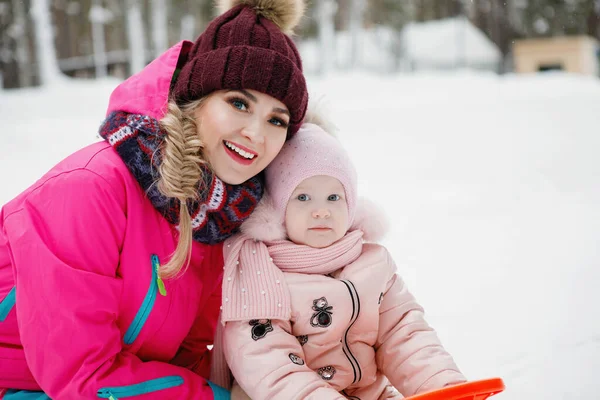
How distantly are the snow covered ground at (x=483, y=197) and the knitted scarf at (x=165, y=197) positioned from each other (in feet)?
2.01

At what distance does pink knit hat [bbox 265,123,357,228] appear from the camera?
152cm

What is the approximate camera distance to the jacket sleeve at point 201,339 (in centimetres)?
167

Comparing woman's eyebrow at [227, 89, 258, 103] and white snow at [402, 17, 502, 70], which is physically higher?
woman's eyebrow at [227, 89, 258, 103]

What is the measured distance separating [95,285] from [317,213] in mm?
599

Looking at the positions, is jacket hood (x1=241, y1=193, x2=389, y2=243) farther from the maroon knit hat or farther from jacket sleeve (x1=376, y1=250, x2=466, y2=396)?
the maroon knit hat

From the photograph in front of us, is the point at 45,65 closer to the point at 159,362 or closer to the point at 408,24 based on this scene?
the point at 159,362

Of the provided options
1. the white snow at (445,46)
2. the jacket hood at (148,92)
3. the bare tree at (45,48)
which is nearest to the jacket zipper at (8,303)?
the jacket hood at (148,92)

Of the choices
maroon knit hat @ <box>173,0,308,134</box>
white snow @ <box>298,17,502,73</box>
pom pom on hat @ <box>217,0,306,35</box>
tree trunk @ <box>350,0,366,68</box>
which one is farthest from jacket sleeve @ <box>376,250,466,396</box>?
white snow @ <box>298,17,502,73</box>

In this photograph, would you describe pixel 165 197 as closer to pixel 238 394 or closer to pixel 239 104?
pixel 239 104

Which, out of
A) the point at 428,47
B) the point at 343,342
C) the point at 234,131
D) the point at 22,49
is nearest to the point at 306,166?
the point at 234,131

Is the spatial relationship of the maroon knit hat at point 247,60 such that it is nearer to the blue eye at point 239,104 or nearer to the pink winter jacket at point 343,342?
the blue eye at point 239,104

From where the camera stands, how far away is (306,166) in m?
1.52

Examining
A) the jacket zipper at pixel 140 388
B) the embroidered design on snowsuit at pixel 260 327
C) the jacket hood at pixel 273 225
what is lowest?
the jacket zipper at pixel 140 388

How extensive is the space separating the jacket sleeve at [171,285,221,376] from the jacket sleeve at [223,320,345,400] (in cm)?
27
